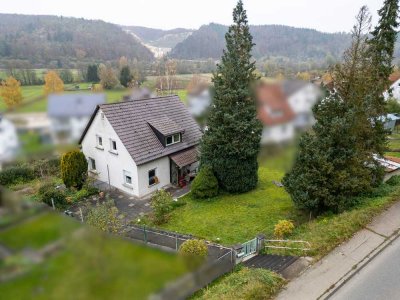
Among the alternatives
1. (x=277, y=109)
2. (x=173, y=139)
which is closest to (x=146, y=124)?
(x=173, y=139)

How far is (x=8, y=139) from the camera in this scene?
258cm

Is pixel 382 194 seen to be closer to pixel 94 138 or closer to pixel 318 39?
pixel 318 39

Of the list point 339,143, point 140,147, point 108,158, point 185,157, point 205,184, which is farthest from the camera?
point 185,157

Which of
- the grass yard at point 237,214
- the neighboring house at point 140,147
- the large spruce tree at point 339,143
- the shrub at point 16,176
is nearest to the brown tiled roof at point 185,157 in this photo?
the neighboring house at point 140,147

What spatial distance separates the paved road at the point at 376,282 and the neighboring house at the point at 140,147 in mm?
12436

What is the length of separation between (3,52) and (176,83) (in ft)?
107

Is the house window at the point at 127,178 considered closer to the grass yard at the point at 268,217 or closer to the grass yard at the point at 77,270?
the grass yard at the point at 268,217

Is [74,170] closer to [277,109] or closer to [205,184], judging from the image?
[205,184]

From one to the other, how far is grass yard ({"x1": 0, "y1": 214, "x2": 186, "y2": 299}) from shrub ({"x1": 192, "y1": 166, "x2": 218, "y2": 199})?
56.2 ft

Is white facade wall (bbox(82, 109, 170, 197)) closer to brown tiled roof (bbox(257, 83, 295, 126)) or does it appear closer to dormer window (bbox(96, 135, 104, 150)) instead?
dormer window (bbox(96, 135, 104, 150))

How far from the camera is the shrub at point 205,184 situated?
60.7 ft

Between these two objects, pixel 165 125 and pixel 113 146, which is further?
pixel 165 125

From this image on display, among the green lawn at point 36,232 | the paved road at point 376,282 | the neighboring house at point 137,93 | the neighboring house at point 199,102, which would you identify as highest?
the green lawn at point 36,232

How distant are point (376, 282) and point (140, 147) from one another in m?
14.1
